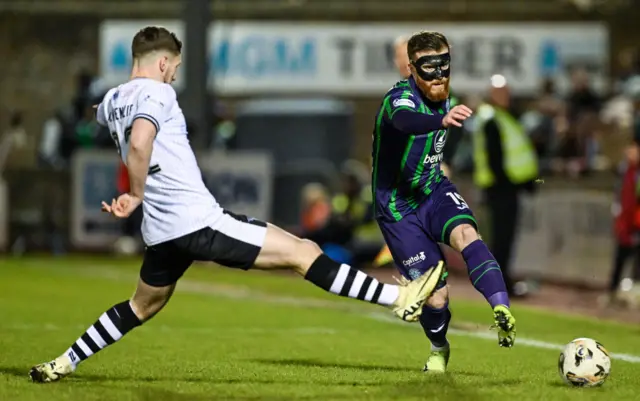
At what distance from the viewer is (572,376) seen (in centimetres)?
761

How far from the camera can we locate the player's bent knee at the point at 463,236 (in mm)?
7953

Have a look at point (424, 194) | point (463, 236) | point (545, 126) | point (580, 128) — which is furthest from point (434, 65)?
point (545, 126)

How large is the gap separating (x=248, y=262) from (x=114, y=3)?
22295 mm

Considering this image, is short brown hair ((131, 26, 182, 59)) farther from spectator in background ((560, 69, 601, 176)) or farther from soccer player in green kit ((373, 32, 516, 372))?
spectator in background ((560, 69, 601, 176))

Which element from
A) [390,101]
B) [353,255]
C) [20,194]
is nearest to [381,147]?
[390,101]

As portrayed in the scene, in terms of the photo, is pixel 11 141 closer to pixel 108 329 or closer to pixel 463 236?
pixel 108 329

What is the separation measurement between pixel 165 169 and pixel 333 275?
40.8 inches

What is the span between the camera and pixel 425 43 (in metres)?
8.05

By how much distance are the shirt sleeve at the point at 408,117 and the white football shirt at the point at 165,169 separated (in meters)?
1.11

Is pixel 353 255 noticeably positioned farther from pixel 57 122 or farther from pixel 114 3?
pixel 114 3

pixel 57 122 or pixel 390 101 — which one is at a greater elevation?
pixel 390 101

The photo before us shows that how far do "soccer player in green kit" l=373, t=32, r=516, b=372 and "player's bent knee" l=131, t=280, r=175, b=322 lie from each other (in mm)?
1372

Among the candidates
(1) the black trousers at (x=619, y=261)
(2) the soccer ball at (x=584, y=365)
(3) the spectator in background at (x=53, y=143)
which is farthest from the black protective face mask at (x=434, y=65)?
(3) the spectator in background at (x=53, y=143)

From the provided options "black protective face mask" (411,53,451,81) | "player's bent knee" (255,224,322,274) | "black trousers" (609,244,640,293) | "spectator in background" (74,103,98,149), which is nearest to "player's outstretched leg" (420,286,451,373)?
"player's bent knee" (255,224,322,274)
